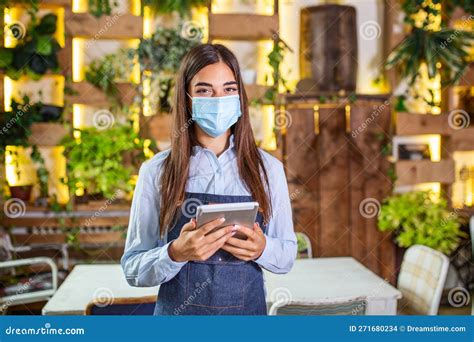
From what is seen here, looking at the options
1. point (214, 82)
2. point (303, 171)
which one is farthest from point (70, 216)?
point (214, 82)

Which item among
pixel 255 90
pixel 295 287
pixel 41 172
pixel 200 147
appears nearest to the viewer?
pixel 200 147

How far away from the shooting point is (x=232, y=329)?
2201 millimetres

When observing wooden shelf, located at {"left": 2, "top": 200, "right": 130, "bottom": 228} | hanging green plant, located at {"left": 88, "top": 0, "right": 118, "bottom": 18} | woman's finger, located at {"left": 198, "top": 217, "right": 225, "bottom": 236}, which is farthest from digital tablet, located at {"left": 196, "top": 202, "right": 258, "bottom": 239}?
hanging green plant, located at {"left": 88, "top": 0, "right": 118, "bottom": 18}

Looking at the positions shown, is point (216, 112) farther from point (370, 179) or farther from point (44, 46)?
point (370, 179)

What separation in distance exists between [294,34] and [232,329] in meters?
2.65

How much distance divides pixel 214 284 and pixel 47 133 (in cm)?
247

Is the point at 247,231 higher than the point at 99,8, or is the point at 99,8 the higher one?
the point at 99,8

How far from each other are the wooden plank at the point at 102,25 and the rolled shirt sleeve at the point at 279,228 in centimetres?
234

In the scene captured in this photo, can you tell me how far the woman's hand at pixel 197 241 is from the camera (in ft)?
5.79

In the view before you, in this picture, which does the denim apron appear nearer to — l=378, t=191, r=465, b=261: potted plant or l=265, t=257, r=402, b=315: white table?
l=265, t=257, r=402, b=315: white table

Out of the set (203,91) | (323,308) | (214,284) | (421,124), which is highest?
(203,91)

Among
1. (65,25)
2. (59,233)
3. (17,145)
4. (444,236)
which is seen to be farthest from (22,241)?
(444,236)

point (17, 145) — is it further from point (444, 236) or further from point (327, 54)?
point (444, 236)

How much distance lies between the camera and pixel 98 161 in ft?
12.9
